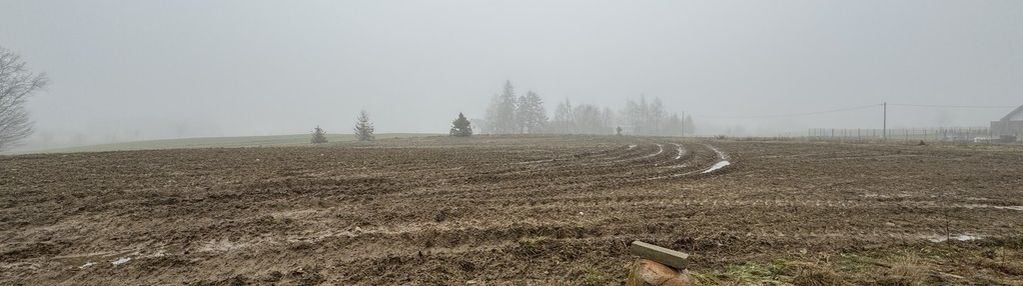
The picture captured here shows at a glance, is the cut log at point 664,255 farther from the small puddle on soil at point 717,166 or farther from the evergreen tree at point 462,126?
the evergreen tree at point 462,126

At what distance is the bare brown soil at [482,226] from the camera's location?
426cm

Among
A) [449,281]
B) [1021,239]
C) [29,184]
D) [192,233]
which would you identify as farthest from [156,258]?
[1021,239]

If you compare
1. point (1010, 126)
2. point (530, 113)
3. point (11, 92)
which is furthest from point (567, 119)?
point (11, 92)

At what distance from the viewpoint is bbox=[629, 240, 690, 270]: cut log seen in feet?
9.30

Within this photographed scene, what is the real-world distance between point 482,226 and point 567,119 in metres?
88.0

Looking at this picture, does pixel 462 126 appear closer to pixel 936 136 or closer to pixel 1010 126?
pixel 936 136

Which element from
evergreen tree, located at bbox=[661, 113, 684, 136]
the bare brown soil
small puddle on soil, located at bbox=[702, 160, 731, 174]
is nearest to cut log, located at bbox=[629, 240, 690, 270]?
the bare brown soil

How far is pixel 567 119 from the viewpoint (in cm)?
9281

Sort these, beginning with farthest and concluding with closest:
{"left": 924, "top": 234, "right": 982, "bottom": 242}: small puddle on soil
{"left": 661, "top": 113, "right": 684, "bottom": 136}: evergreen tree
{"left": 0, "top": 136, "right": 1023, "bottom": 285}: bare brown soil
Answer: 1. {"left": 661, "top": 113, "right": 684, "bottom": 136}: evergreen tree
2. {"left": 924, "top": 234, "right": 982, "bottom": 242}: small puddle on soil
3. {"left": 0, "top": 136, "right": 1023, "bottom": 285}: bare brown soil

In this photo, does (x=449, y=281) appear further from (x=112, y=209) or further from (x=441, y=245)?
(x=112, y=209)

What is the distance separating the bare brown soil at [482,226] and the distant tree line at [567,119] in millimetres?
66686

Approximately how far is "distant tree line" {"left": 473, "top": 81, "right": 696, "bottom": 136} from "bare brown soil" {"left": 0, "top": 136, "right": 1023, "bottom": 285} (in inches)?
2625

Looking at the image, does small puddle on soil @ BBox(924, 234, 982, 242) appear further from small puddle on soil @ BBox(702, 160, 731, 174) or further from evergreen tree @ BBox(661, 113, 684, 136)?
evergreen tree @ BBox(661, 113, 684, 136)

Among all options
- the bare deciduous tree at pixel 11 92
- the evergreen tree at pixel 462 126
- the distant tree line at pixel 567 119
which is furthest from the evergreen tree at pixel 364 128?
the distant tree line at pixel 567 119
